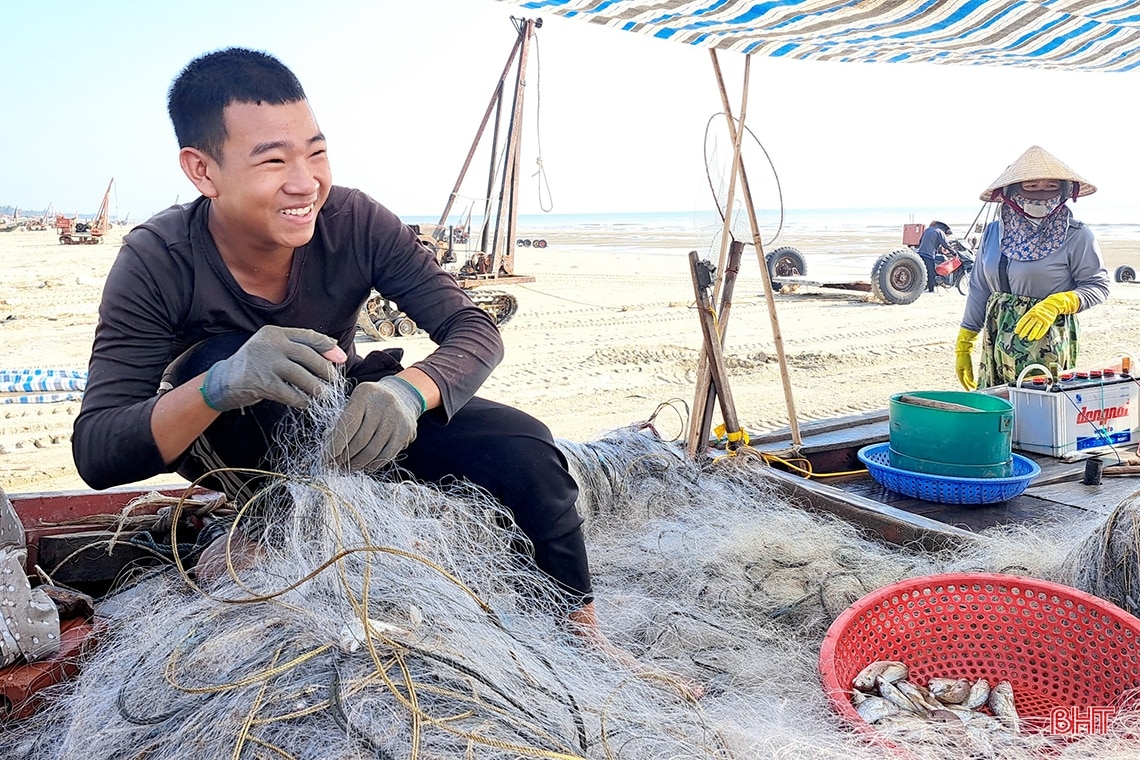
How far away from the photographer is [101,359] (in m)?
2.00

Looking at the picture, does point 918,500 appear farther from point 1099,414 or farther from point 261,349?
point 261,349

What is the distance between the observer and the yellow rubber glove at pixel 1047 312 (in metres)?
4.84

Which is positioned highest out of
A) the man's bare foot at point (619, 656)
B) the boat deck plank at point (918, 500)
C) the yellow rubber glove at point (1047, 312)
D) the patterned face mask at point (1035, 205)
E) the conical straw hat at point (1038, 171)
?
the conical straw hat at point (1038, 171)

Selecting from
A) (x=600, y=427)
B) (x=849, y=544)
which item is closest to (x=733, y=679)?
(x=849, y=544)

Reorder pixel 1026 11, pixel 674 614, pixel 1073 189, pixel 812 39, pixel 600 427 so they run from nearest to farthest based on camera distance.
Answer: pixel 674 614
pixel 1026 11
pixel 812 39
pixel 1073 189
pixel 600 427

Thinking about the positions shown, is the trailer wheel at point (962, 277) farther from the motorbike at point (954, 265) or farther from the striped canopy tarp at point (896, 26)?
the striped canopy tarp at point (896, 26)

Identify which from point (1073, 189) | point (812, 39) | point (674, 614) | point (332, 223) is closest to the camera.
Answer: point (332, 223)

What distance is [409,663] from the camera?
54.5 inches

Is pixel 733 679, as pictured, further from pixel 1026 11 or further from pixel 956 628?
pixel 1026 11

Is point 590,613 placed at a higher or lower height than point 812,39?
lower

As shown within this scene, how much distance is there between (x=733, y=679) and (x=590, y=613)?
0.42m

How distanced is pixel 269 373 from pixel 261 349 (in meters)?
0.06

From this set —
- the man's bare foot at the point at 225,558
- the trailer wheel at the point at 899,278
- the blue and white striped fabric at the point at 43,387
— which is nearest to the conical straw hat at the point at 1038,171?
the man's bare foot at the point at 225,558

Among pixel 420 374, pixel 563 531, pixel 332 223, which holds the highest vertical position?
pixel 332 223
